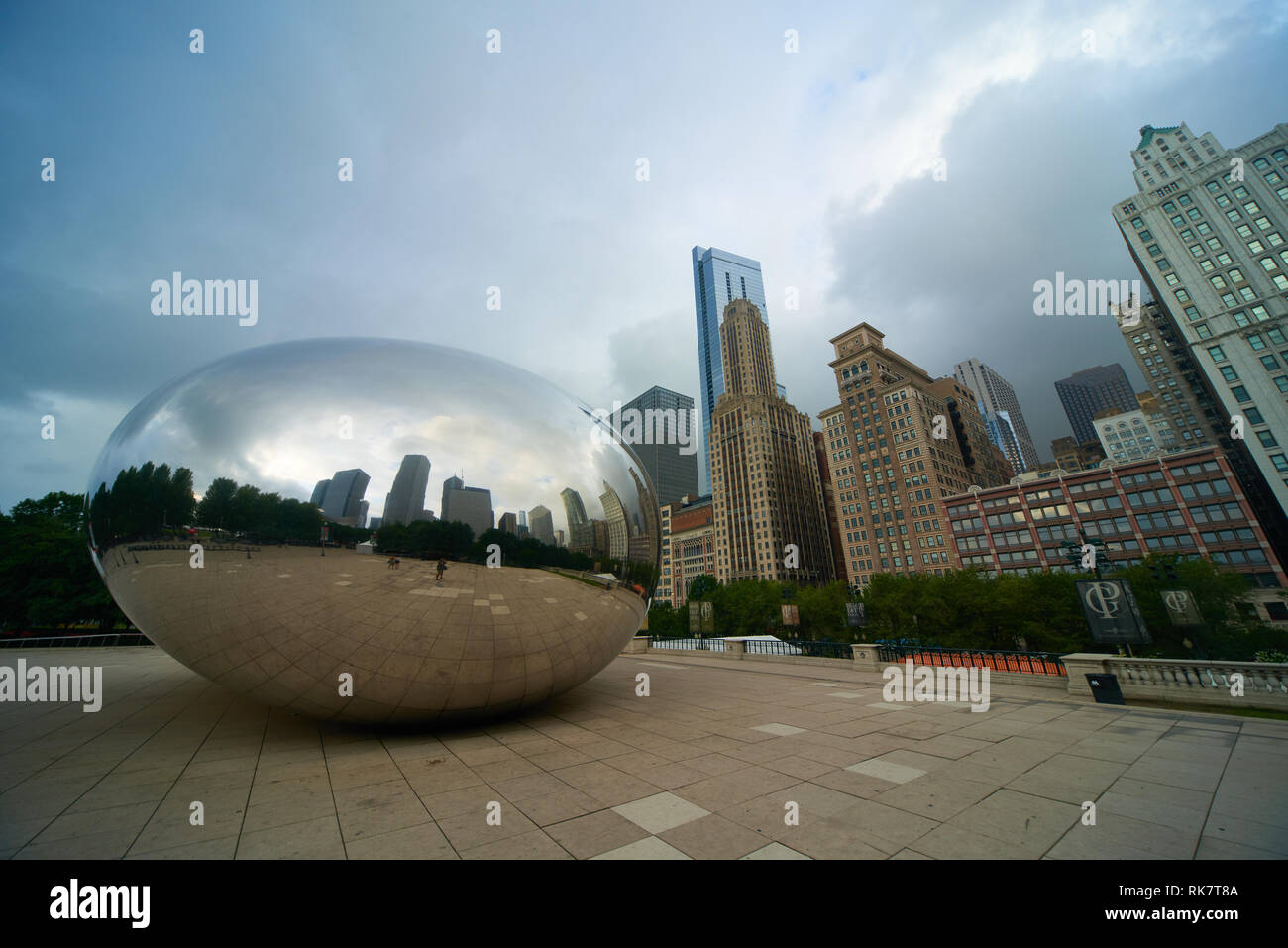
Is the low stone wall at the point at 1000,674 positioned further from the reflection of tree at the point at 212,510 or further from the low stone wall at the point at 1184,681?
the reflection of tree at the point at 212,510

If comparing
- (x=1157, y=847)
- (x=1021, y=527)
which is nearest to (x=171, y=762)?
(x=1157, y=847)

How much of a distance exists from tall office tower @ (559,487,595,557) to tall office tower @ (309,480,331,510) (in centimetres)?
239

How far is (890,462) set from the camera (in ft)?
307

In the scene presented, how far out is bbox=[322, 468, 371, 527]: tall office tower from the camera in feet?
15.7

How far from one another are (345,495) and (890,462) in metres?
103

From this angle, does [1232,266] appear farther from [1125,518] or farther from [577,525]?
[577,525]

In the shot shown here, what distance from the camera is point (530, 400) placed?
19.5 feet

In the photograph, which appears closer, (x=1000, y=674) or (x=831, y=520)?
(x=1000, y=674)

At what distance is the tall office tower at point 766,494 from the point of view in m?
110

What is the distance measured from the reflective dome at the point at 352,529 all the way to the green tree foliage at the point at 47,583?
106ft

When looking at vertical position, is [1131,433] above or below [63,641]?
above

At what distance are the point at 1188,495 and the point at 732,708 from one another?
318ft
